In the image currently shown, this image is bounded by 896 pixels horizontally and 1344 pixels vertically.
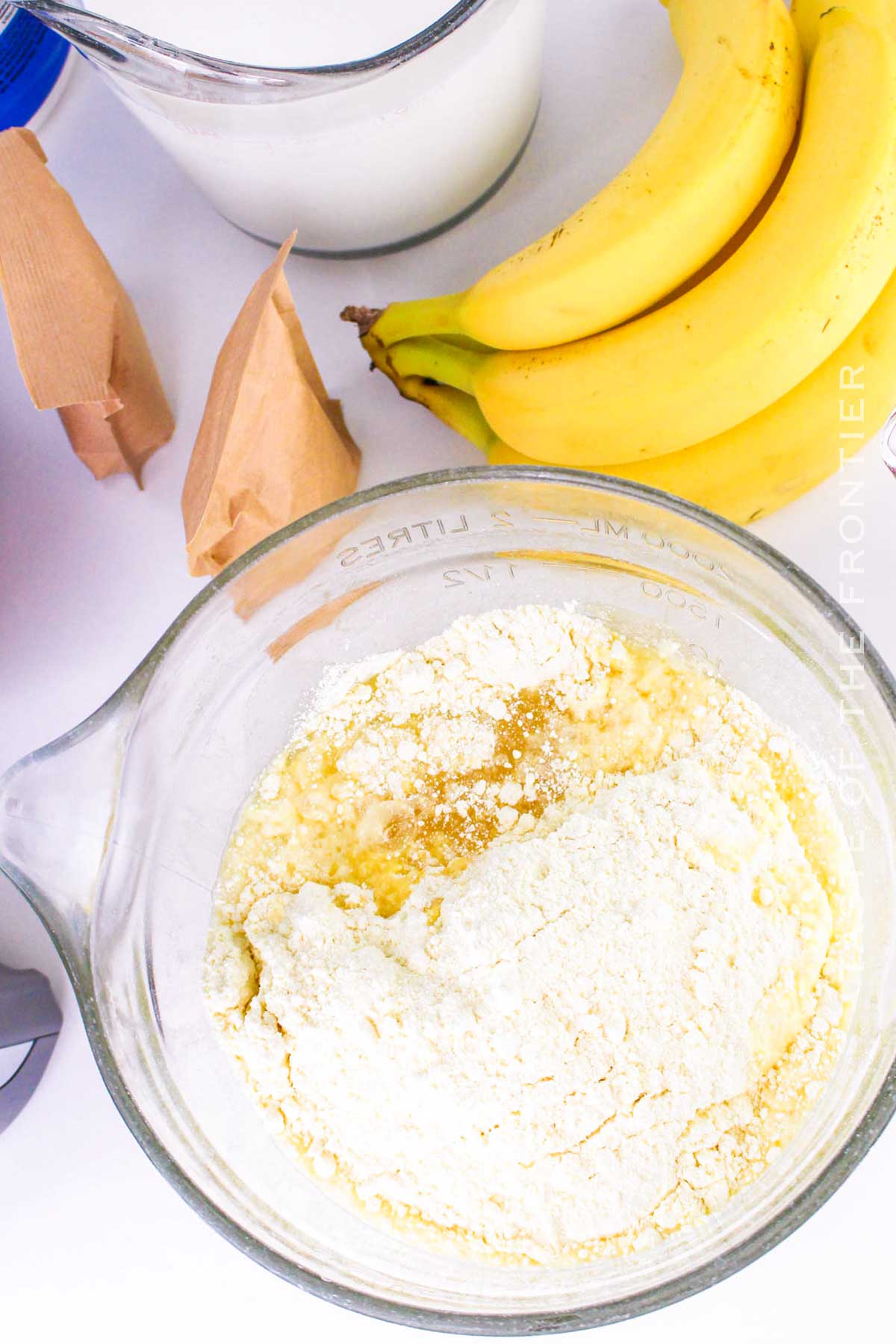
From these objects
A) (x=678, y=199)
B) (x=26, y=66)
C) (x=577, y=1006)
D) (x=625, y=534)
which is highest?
(x=26, y=66)

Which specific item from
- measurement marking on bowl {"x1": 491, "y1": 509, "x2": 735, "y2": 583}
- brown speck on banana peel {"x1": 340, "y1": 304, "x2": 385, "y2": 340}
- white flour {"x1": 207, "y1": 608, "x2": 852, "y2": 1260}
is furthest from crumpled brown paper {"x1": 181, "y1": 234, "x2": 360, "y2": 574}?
white flour {"x1": 207, "y1": 608, "x2": 852, "y2": 1260}

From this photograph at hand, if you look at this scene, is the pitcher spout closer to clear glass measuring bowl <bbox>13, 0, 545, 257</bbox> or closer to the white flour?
clear glass measuring bowl <bbox>13, 0, 545, 257</bbox>

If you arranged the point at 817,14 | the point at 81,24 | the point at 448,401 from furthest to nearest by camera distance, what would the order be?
the point at 448,401 < the point at 817,14 < the point at 81,24

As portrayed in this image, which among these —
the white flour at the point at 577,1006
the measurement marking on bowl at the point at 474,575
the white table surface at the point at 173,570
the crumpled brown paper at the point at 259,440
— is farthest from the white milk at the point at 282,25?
the white flour at the point at 577,1006

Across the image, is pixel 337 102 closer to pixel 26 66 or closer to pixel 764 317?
pixel 764 317

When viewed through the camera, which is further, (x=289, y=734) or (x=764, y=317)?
(x=289, y=734)

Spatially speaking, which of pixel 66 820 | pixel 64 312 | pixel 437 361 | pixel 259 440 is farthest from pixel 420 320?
pixel 66 820
